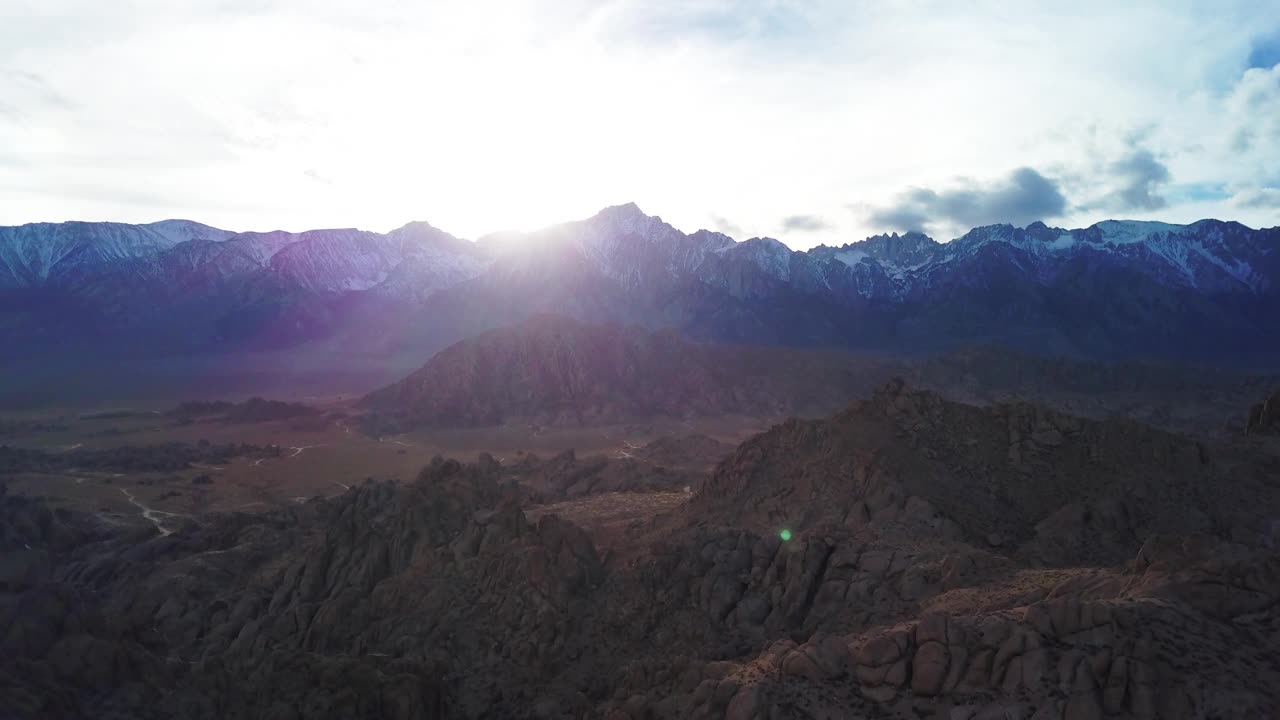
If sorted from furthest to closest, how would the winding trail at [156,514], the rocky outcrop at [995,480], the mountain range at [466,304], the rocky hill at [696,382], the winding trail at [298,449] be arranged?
the mountain range at [466,304], the rocky hill at [696,382], the winding trail at [298,449], the winding trail at [156,514], the rocky outcrop at [995,480]

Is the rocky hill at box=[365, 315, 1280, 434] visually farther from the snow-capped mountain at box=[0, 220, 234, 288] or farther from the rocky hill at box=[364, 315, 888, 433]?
the snow-capped mountain at box=[0, 220, 234, 288]

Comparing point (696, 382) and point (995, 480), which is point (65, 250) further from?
point (995, 480)

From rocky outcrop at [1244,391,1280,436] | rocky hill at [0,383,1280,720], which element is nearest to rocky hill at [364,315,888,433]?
rocky hill at [0,383,1280,720]

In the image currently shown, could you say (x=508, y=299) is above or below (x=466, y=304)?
above

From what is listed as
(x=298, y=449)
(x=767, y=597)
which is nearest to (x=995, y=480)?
(x=767, y=597)

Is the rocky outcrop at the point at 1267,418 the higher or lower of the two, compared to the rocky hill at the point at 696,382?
higher

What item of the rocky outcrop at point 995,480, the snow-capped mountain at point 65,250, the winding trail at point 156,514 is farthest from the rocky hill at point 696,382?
the snow-capped mountain at point 65,250

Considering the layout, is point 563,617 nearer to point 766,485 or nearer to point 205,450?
point 766,485

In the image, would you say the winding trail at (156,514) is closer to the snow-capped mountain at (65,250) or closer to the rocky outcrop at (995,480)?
the rocky outcrop at (995,480)

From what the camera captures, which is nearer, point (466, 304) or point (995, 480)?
point (995, 480)
